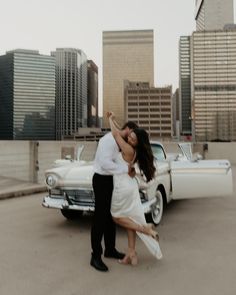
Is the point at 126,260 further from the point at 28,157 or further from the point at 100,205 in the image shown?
the point at 28,157

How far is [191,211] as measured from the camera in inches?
302

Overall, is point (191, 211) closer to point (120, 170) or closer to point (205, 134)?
point (120, 170)

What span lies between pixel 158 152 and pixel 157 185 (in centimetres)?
148

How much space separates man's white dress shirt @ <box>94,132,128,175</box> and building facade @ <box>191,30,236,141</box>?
17463 cm

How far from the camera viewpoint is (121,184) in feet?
14.1

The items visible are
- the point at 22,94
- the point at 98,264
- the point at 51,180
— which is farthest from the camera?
A: the point at 22,94

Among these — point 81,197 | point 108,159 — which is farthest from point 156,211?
point 108,159

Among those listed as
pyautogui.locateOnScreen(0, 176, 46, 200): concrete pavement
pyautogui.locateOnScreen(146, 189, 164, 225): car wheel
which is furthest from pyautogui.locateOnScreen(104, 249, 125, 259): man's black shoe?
pyautogui.locateOnScreen(0, 176, 46, 200): concrete pavement

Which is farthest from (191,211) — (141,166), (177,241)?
(141,166)

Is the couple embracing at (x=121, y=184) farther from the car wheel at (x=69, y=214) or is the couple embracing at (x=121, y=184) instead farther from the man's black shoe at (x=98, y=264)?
the car wheel at (x=69, y=214)

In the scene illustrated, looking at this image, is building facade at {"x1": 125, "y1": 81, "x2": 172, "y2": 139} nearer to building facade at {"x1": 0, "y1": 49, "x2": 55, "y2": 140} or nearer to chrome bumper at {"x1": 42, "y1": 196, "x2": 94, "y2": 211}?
building facade at {"x1": 0, "y1": 49, "x2": 55, "y2": 140}

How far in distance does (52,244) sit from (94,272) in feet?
4.07

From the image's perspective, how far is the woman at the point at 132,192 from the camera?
14.1ft

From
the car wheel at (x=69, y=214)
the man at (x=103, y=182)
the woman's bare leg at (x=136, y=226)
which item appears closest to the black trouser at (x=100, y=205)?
the man at (x=103, y=182)
